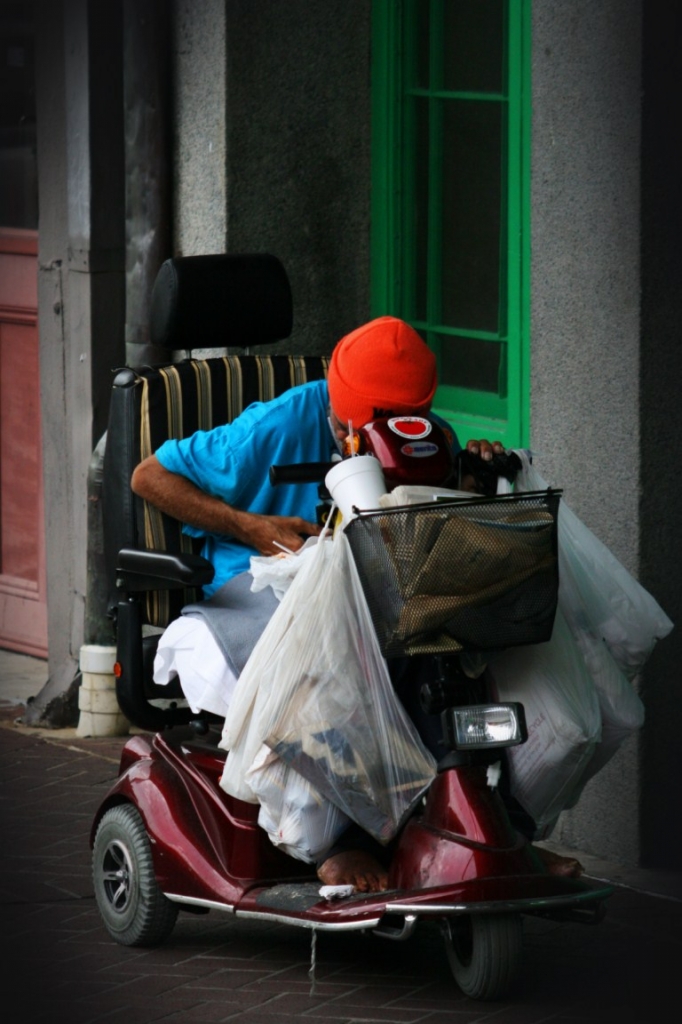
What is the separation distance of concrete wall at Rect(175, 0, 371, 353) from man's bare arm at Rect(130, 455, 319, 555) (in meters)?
2.12

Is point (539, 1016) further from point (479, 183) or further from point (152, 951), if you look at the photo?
A: point (479, 183)

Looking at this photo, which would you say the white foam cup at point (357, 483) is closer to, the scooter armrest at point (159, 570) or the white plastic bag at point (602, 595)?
the white plastic bag at point (602, 595)

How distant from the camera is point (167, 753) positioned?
4.92m

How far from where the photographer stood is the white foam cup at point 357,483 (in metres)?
4.23

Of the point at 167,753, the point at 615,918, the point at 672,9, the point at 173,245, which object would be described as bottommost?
the point at 615,918

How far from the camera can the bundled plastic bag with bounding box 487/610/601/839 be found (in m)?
4.33

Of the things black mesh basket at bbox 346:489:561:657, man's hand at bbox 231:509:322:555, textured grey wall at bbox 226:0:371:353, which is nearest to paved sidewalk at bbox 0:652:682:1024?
black mesh basket at bbox 346:489:561:657

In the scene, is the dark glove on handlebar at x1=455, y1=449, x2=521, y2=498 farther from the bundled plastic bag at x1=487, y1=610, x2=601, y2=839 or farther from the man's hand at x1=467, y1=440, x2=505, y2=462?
the bundled plastic bag at x1=487, y1=610, x2=601, y2=839

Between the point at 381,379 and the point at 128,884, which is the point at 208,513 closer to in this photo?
the point at 381,379

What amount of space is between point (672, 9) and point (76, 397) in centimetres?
324

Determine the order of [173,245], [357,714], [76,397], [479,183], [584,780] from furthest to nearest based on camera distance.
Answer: [76,397]
[173,245]
[479,183]
[584,780]
[357,714]

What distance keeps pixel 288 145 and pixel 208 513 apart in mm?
2441

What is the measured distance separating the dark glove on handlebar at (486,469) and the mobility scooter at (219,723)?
0.15 m

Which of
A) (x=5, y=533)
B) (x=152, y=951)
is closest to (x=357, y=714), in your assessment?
(x=152, y=951)
